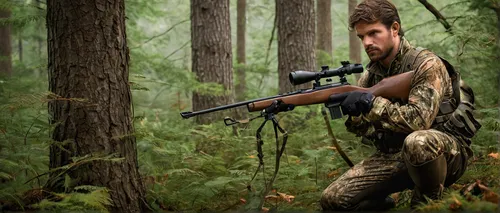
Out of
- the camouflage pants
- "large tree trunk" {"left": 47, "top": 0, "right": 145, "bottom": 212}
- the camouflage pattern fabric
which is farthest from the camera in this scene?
the camouflage pants

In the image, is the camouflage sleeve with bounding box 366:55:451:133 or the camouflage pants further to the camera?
the camouflage pants

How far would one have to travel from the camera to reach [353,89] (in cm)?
448

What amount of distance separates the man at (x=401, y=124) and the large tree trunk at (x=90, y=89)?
195cm

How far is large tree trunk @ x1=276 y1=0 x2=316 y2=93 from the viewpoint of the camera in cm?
→ 1032

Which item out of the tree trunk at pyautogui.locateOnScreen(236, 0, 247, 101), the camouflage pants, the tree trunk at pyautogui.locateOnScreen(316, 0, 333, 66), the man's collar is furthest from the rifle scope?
the tree trunk at pyautogui.locateOnScreen(236, 0, 247, 101)

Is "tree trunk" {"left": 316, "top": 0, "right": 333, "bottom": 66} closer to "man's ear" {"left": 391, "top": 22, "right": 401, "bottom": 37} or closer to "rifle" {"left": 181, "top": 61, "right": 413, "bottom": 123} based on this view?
"man's ear" {"left": 391, "top": 22, "right": 401, "bottom": 37}

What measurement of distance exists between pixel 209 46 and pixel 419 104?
644 cm

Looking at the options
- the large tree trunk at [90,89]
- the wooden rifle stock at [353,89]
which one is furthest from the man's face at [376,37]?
the large tree trunk at [90,89]

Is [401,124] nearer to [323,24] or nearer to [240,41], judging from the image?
[323,24]

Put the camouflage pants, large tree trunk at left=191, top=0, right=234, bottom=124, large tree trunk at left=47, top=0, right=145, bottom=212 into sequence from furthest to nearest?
large tree trunk at left=191, top=0, right=234, bottom=124 < the camouflage pants < large tree trunk at left=47, top=0, right=145, bottom=212

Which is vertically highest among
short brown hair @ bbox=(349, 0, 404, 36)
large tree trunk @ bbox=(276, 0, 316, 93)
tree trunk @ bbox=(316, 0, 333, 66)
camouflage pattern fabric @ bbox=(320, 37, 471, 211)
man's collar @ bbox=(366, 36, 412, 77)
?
tree trunk @ bbox=(316, 0, 333, 66)

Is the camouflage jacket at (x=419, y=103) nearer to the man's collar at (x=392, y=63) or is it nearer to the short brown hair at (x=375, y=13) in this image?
the man's collar at (x=392, y=63)

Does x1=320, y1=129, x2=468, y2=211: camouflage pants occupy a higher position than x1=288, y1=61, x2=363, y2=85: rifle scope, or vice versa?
x1=288, y1=61, x2=363, y2=85: rifle scope

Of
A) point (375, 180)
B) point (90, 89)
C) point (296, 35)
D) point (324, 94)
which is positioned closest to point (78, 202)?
point (90, 89)
